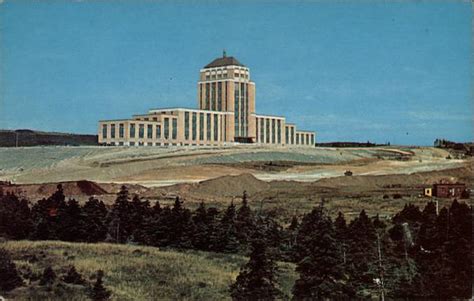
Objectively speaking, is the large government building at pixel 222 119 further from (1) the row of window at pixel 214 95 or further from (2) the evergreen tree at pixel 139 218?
(2) the evergreen tree at pixel 139 218

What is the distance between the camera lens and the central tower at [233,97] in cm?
3384

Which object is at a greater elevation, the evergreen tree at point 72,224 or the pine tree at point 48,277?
the evergreen tree at point 72,224

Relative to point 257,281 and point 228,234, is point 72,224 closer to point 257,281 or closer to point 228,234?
point 228,234

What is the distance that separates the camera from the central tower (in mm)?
33844

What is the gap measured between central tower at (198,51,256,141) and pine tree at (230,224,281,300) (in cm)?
2300

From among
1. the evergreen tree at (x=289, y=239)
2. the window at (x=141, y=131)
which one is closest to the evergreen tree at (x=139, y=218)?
the evergreen tree at (x=289, y=239)

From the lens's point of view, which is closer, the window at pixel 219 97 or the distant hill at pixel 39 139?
the distant hill at pixel 39 139

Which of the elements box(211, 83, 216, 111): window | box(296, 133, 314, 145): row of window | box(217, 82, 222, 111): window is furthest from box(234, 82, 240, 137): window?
box(296, 133, 314, 145): row of window

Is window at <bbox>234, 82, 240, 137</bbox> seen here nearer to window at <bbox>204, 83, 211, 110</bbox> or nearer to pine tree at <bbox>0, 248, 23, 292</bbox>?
window at <bbox>204, 83, 211, 110</bbox>

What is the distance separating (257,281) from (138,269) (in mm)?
2035

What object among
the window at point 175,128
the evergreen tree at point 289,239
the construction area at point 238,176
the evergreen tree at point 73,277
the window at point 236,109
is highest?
the window at point 236,109

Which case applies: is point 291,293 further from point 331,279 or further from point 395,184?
point 395,184

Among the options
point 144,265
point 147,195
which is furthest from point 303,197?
point 144,265

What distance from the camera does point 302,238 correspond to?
1140 centimetres
